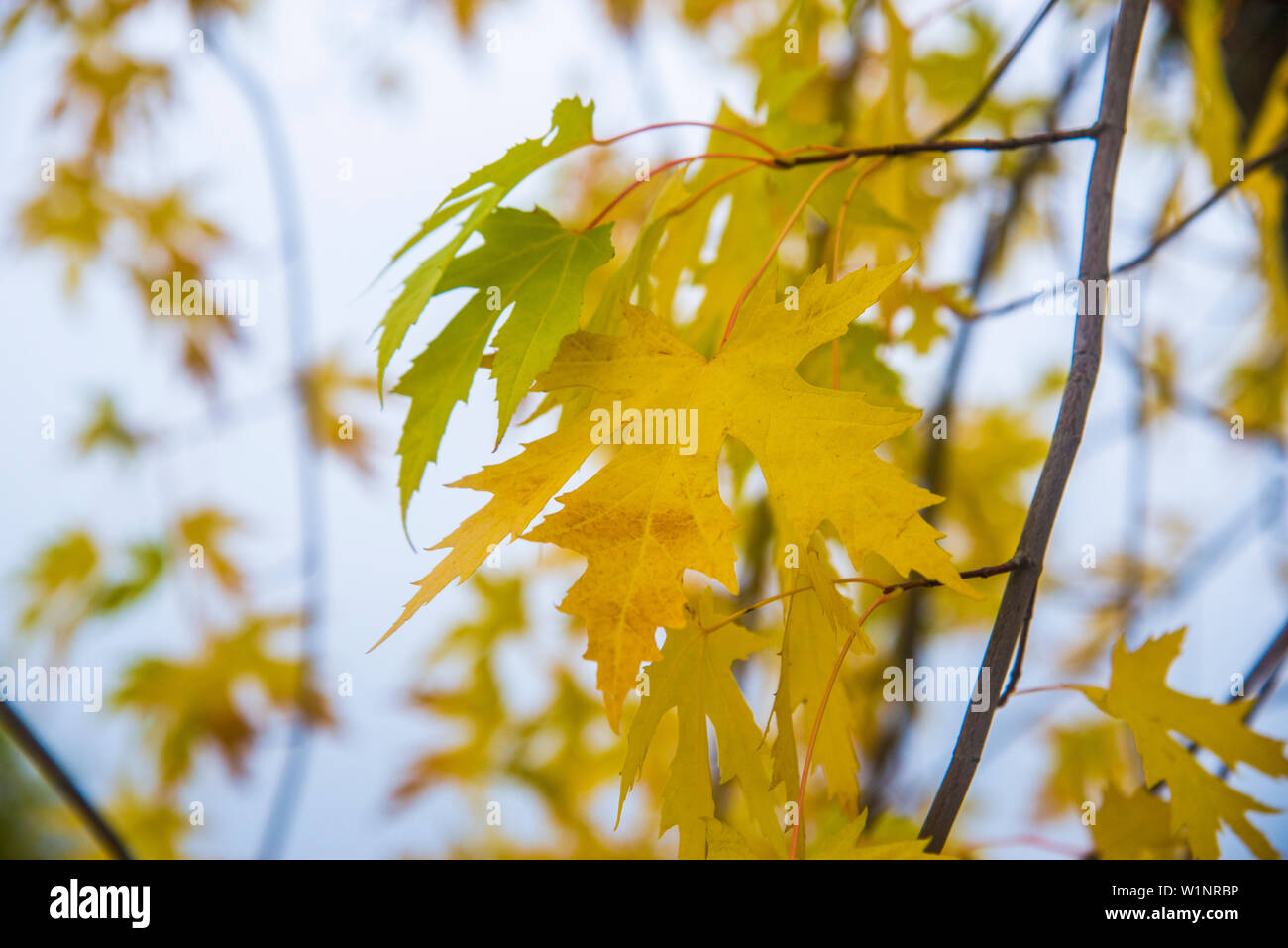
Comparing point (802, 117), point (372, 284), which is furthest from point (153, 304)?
point (372, 284)

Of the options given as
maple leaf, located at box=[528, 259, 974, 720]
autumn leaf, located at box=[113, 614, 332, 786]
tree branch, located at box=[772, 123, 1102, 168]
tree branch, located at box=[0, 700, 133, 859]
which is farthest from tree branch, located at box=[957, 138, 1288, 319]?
autumn leaf, located at box=[113, 614, 332, 786]

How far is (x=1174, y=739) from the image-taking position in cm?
61

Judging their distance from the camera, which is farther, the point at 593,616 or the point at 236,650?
the point at 236,650

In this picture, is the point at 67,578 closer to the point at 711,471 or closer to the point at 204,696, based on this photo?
the point at 204,696

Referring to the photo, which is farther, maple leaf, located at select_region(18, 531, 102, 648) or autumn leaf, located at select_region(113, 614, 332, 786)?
maple leaf, located at select_region(18, 531, 102, 648)

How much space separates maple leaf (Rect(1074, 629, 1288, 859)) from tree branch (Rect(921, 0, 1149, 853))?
180mm

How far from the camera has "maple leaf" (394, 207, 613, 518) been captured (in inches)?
19.3

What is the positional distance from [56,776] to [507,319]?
1.75 feet

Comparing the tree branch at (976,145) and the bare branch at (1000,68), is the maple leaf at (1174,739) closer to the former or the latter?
the tree branch at (976,145)

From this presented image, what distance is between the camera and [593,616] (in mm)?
419

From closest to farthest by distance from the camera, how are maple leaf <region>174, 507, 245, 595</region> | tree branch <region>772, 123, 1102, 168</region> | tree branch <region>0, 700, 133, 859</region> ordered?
1. tree branch <region>772, 123, 1102, 168</region>
2. tree branch <region>0, 700, 133, 859</region>
3. maple leaf <region>174, 507, 245, 595</region>

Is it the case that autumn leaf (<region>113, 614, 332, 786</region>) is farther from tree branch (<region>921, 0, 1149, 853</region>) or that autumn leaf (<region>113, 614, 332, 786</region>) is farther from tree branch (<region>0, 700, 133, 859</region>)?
tree branch (<region>921, 0, 1149, 853</region>)
